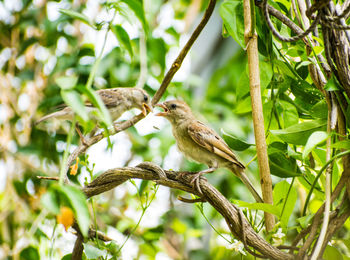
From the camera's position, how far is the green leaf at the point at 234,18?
129cm

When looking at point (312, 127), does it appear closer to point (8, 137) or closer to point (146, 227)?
point (146, 227)

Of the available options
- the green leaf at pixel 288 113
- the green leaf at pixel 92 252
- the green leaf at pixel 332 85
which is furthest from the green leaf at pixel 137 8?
the green leaf at pixel 92 252

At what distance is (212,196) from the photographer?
1164mm

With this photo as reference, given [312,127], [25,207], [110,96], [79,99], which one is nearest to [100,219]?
[25,207]

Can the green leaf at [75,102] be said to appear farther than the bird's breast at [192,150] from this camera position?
No

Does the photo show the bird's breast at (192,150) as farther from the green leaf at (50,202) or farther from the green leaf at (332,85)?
the green leaf at (50,202)

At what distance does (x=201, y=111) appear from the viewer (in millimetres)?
3312

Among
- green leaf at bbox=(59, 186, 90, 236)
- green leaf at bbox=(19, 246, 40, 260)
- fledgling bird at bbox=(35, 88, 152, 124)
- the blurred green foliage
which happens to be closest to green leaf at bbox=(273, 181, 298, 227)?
the blurred green foliage

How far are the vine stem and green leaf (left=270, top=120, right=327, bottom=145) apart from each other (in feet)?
0.20

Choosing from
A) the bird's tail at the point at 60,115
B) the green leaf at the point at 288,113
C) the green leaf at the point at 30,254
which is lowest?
the green leaf at the point at 30,254

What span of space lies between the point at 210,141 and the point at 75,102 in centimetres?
112

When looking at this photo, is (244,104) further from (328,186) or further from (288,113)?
(328,186)

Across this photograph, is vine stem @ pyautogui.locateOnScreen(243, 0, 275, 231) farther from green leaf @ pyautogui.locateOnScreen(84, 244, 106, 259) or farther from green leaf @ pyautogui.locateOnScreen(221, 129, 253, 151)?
green leaf @ pyautogui.locateOnScreen(84, 244, 106, 259)

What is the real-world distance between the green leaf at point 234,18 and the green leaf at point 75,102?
2.08 feet
